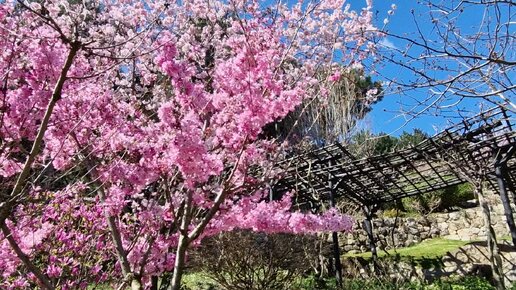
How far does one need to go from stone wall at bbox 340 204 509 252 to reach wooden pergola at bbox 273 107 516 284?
155 inches

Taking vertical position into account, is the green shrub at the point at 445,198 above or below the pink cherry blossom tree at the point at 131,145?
above

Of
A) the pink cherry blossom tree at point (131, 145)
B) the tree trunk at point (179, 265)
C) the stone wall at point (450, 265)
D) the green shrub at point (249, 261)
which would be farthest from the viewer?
the stone wall at point (450, 265)

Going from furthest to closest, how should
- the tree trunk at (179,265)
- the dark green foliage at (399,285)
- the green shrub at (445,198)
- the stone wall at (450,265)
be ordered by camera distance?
1. the green shrub at (445,198)
2. the stone wall at (450,265)
3. the dark green foliage at (399,285)
4. the tree trunk at (179,265)

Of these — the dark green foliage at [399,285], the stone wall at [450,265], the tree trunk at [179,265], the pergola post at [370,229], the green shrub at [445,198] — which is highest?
the green shrub at [445,198]

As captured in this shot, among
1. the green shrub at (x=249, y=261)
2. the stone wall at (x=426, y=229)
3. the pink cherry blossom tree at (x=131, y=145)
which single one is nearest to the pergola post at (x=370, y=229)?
the green shrub at (x=249, y=261)

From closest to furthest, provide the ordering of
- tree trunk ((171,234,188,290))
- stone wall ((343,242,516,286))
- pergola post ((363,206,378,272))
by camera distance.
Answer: tree trunk ((171,234,188,290)), stone wall ((343,242,516,286)), pergola post ((363,206,378,272))

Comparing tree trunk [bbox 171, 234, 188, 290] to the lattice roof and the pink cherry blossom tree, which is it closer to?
the pink cherry blossom tree

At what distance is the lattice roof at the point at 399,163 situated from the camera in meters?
6.78

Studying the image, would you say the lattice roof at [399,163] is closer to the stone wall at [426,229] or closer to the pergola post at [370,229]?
the pergola post at [370,229]

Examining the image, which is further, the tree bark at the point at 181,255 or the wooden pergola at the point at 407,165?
the wooden pergola at the point at 407,165

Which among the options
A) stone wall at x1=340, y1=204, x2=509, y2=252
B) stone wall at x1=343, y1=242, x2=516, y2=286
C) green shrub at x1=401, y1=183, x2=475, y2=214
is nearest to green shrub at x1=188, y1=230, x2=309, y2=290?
stone wall at x1=343, y1=242, x2=516, y2=286

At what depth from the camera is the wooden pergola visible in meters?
6.78

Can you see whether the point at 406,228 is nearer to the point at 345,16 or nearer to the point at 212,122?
the point at 345,16

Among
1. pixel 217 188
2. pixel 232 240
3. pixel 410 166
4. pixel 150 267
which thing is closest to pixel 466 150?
pixel 410 166
